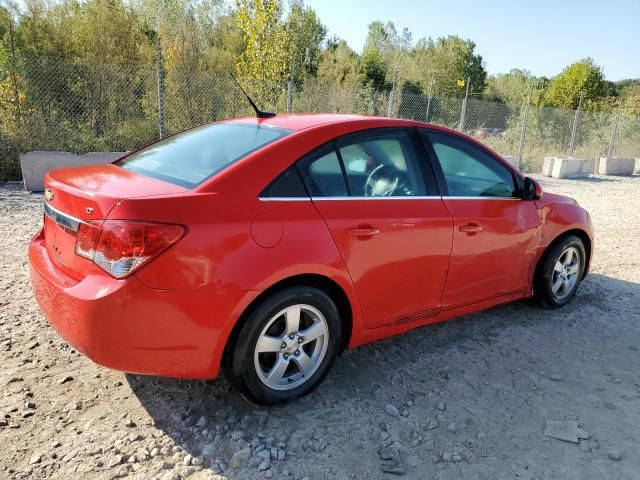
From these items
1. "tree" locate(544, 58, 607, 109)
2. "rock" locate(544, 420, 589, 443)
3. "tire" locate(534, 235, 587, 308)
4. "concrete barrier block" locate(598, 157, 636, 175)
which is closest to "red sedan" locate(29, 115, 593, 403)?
"tire" locate(534, 235, 587, 308)

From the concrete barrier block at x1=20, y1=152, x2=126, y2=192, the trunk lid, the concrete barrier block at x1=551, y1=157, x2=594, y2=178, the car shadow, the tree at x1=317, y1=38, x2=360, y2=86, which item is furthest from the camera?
the tree at x1=317, y1=38, x2=360, y2=86

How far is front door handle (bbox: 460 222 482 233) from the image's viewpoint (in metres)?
3.42

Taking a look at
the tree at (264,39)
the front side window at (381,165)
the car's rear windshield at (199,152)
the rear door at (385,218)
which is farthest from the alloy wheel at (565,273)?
the tree at (264,39)

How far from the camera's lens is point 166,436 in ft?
8.38

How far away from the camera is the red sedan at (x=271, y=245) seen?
7.57ft

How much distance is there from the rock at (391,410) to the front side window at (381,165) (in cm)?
121

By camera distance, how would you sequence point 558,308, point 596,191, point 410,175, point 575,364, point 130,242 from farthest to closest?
point 596,191, point 558,308, point 575,364, point 410,175, point 130,242

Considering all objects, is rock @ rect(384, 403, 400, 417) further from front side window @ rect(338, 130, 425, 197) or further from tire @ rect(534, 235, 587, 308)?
tire @ rect(534, 235, 587, 308)

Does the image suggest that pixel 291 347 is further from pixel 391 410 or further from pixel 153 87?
pixel 153 87

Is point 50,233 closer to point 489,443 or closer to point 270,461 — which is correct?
point 270,461

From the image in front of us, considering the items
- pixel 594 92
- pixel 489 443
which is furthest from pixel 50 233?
pixel 594 92

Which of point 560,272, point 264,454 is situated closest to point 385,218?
point 264,454

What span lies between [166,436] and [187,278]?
33.4 inches

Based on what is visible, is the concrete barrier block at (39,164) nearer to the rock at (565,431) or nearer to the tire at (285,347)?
the tire at (285,347)
